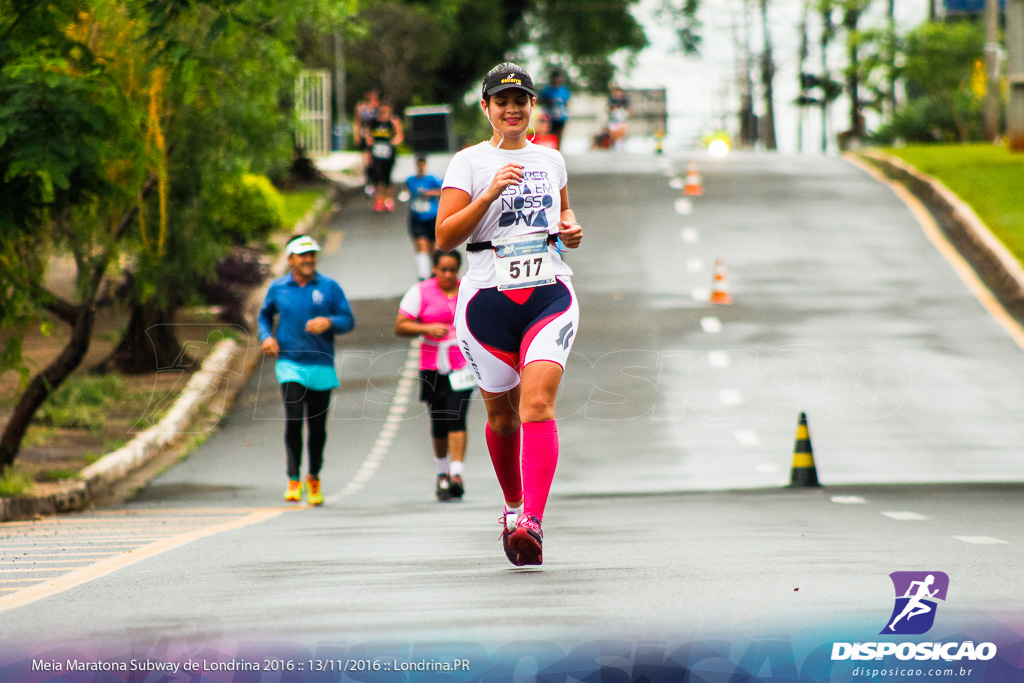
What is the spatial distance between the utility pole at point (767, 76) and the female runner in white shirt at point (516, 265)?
6373cm

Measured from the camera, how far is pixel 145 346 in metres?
21.5

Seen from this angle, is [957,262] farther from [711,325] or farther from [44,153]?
[44,153]

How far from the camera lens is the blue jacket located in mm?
12438

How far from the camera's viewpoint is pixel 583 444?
54.7ft

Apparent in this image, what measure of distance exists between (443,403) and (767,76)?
197 ft

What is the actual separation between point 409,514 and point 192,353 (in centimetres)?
1067

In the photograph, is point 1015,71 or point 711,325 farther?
point 1015,71

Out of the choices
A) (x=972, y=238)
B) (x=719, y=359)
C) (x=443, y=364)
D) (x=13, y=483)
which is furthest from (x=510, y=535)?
(x=972, y=238)

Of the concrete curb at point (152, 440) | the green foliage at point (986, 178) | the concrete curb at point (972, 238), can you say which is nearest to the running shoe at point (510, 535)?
the concrete curb at point (152, 440)

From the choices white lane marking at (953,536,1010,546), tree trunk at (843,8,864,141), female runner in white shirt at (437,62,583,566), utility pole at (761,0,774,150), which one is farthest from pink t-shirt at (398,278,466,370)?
utility pole at (761,0,774,150)

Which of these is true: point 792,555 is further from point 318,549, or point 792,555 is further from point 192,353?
point 192,353

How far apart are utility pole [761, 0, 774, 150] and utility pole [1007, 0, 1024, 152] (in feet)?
114

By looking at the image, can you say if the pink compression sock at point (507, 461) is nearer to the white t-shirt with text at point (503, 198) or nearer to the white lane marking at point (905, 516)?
the white t-shirt with text at point (503, 198)

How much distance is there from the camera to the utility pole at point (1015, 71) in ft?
106
